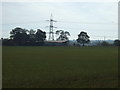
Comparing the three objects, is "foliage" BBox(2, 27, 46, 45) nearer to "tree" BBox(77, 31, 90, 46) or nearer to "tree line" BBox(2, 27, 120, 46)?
"tree line" BBox(2, 27, 120, 46)

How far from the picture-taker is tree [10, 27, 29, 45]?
86406 millimetres

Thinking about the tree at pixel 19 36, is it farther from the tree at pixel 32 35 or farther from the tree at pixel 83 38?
the tree at pixel 83 38

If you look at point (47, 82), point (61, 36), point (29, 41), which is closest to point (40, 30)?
point (29, 41)

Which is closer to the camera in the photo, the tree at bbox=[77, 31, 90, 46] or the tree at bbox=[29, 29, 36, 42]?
the tree at bbox=[29, 29, 36, 42]

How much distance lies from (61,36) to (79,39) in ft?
35.7

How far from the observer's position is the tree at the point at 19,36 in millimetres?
86406

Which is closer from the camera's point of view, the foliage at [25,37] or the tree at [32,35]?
the foliage at [25,37]

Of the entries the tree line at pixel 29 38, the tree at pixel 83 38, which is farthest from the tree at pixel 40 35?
the tree at pixel 83 38

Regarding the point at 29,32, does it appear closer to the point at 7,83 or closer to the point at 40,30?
the point at 40,30

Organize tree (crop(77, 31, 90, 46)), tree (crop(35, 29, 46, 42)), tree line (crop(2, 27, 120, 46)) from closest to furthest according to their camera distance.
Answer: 1. tree line (crop(2, 27, 120, 46))
2. tree (crop(35, 29, 46, 42))
3. tree (crop(77, 31, 90, 46))

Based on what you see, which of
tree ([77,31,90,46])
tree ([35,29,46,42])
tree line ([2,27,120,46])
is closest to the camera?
tree line ([2,27,120,46])

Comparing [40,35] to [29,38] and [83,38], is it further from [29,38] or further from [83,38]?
[83,38]

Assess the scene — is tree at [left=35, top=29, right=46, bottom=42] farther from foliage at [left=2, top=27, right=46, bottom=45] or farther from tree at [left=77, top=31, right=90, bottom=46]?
tree at [left=77, top=31, right=90, bottom=46]

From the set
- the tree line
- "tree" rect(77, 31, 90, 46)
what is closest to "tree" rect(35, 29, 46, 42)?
the tree line
